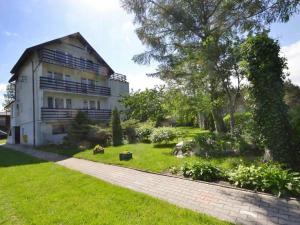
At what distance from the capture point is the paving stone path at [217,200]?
462cm

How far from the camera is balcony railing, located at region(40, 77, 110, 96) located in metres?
20.9

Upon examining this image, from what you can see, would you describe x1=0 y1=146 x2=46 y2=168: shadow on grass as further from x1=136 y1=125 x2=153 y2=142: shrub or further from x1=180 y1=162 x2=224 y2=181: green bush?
x1=180 y1=162 x2=224 y2=181: green bush

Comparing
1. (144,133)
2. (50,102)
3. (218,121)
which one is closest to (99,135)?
(144,133)

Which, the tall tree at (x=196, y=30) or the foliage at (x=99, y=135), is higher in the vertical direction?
the tall tree at (x=196, y=30)

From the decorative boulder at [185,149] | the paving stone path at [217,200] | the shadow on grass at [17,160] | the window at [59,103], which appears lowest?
the paving stone path at [217,200]

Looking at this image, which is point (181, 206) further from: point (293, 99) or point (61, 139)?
point (61, 139)

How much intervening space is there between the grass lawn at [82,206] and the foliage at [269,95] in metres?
4.27

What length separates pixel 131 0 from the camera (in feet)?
49.0

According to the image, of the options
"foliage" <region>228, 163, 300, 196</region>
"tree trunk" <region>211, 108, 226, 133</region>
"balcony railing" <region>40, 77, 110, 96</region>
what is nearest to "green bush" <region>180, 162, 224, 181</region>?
"foliage" <region>228, 163, 300, 196</region>

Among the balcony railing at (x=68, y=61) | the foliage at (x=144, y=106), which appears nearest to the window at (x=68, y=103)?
the balcony railing at (x=68, y=61)

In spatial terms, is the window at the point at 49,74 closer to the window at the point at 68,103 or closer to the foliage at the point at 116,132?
the window at the point at 68,103

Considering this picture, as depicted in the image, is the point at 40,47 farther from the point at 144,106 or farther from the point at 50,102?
the point at 144,106

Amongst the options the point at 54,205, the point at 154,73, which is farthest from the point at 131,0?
the point at 54,205

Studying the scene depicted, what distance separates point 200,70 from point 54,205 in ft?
33.0
